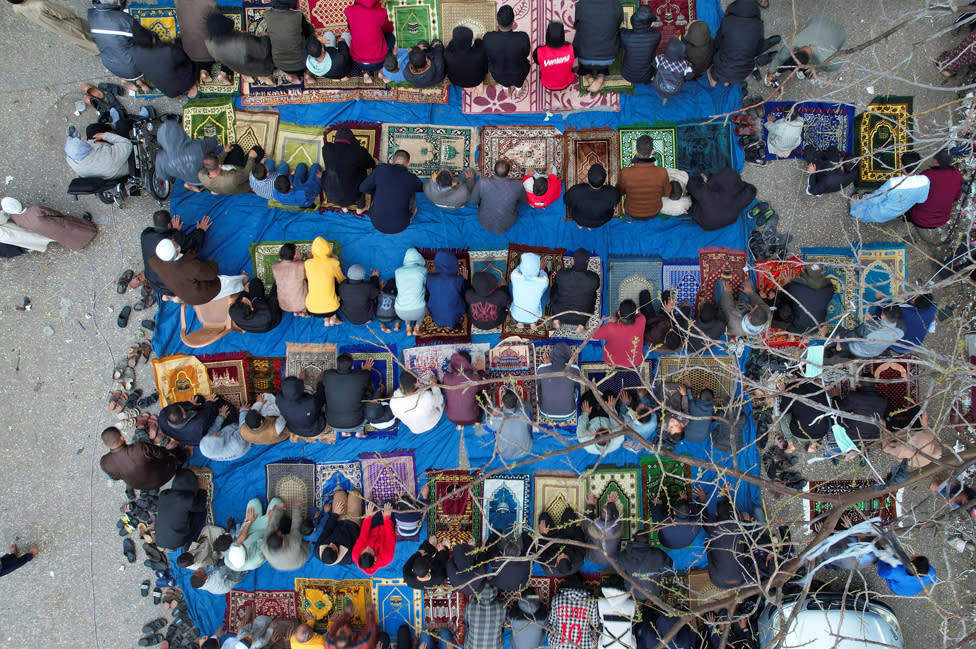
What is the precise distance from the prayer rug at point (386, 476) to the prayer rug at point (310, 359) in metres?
1.14

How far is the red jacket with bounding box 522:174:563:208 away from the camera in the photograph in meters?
6.96

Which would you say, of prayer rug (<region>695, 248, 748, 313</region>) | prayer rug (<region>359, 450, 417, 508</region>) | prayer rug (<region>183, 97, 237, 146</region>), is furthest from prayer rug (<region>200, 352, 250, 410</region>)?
prayer rug (<region>695, 248, 748, 313</region>)

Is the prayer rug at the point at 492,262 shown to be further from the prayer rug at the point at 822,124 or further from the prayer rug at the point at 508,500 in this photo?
the prayer rug at the point at 822,124

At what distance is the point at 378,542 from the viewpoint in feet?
23.5

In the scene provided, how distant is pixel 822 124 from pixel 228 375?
7710mm

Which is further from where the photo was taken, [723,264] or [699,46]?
[723,264]

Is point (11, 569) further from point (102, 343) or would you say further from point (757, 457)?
point (757, 457)

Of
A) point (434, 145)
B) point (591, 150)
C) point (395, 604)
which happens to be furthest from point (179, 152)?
point (395, 604)

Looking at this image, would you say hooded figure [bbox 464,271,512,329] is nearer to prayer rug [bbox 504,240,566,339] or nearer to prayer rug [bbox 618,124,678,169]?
prayer rug [bbox 504,240,566,339]

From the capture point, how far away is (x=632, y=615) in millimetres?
7055

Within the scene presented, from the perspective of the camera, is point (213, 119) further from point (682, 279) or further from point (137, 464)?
point (682, 279)

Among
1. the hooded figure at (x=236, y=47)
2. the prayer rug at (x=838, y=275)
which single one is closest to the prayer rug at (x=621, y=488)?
the prayer rug at (x=838, y=275)

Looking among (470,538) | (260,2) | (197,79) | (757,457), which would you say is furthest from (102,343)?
(757,457)

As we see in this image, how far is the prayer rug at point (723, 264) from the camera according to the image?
718cm
